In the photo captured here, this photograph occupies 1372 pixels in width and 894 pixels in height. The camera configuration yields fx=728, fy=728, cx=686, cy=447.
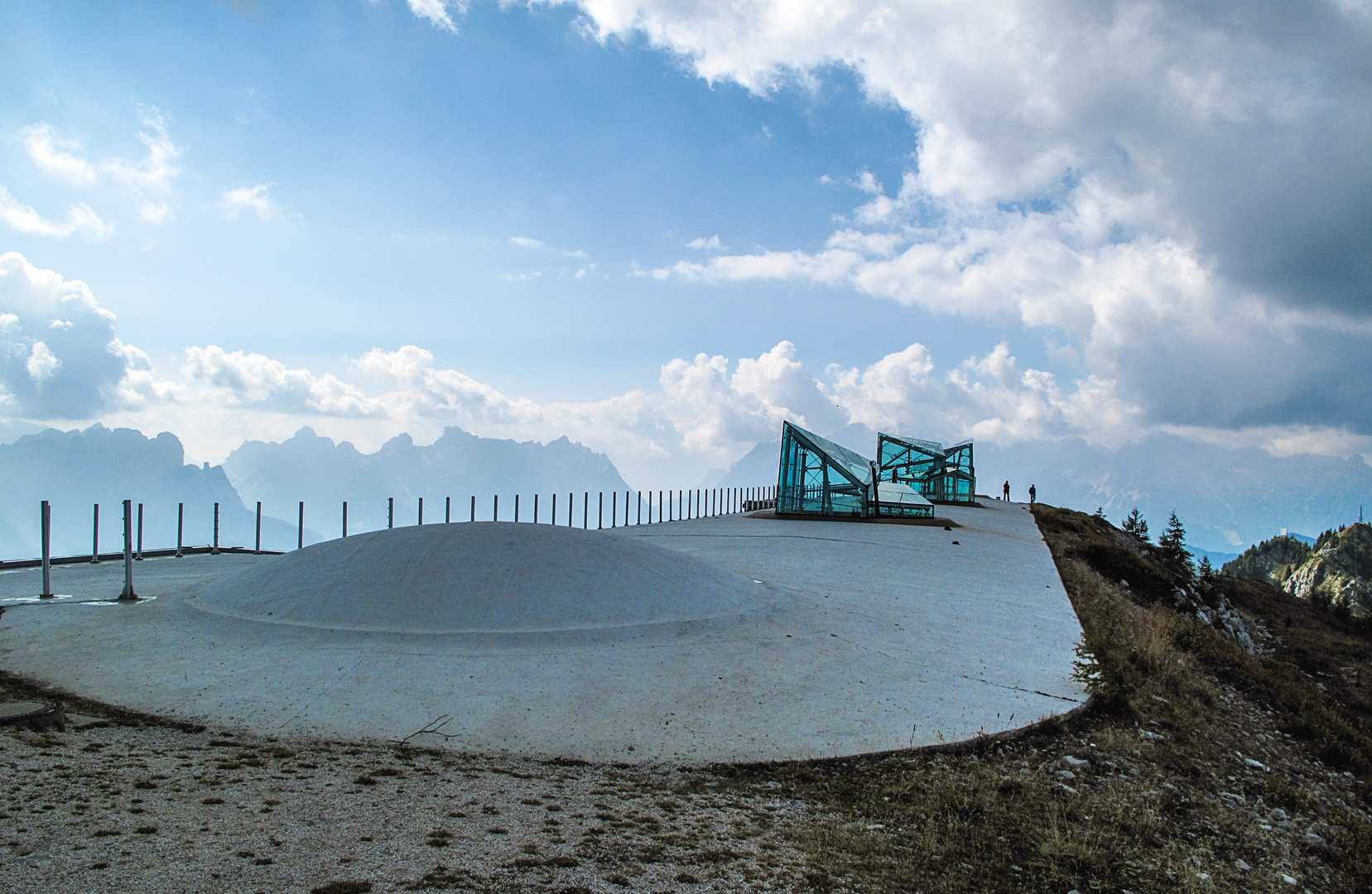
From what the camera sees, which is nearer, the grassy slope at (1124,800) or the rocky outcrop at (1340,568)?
the grassy slope at (1124,800)

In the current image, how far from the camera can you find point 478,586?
37.5 ft

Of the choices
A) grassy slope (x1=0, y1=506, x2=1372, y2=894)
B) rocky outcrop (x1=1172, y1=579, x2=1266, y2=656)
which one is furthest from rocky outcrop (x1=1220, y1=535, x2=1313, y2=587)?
grassy slope (x1=0, y1=506, x2=1372, y2=894)

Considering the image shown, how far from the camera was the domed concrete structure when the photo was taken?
1092 cm

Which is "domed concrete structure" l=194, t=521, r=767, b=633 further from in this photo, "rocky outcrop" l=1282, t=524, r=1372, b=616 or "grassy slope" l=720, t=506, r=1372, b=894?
"rocky outcrop" l=1282, t=524, r=1372, b=616

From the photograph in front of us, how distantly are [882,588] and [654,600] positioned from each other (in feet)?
18.8

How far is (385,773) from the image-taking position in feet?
19.9

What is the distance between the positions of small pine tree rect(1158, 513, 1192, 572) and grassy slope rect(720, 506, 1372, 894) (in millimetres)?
35344

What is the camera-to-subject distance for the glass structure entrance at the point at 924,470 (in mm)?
52781

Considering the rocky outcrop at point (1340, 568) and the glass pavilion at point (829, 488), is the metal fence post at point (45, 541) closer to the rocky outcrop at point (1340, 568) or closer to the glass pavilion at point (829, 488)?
the glass pavilion at point (829, 488)

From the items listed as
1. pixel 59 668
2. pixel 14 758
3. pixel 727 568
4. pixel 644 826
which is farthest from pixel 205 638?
pixel 727 568

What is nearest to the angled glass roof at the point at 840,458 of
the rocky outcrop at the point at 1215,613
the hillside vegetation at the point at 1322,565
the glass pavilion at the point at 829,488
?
the glass pavilion at the point at 829,488

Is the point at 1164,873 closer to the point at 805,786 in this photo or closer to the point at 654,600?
the point at 805,786

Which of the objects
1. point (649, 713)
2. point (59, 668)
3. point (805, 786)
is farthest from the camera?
point (59, 668)

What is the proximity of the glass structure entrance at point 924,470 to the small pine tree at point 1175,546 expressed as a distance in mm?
12498
